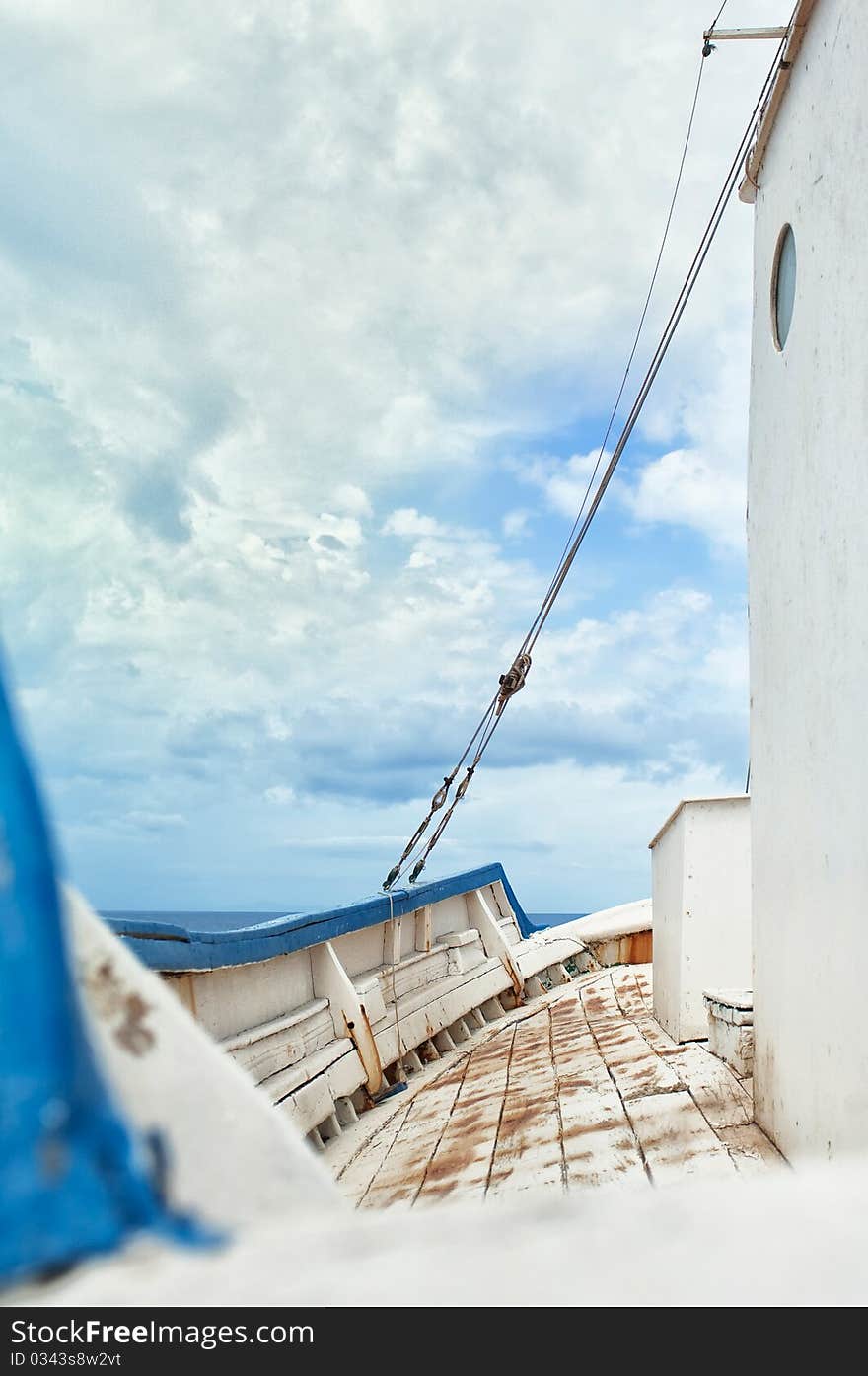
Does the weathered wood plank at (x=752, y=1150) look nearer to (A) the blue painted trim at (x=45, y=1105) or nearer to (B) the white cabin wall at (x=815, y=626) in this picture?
(B) the white cabin wall at (x=815, y=626)

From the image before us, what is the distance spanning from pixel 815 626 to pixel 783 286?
6.25 ft

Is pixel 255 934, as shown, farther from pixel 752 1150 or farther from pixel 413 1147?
pixel 752 1150

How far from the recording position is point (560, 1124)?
4.49 metres

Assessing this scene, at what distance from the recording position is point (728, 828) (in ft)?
20.4

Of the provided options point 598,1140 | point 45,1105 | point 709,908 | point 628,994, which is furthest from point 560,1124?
point 628,994

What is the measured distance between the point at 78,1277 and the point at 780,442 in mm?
4481

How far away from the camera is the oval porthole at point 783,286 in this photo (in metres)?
4.61

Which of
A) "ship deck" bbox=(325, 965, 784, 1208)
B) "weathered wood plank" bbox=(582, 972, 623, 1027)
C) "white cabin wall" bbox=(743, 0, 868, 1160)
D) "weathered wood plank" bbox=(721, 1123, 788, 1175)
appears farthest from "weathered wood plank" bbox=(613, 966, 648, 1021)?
"weathered wood plank" bbox=(721, 1123, 788, 1175)

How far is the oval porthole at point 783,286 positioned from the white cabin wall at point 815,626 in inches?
2.5

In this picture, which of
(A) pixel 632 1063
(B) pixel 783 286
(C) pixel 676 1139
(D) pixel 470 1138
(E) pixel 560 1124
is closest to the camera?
(C) pixel 676 1139

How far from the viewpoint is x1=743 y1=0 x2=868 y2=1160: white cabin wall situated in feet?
11.2

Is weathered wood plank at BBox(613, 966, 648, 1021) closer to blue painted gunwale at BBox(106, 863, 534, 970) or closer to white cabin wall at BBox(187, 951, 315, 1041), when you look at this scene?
blue painted gunwale at BBox(106, 863, 534, 970)

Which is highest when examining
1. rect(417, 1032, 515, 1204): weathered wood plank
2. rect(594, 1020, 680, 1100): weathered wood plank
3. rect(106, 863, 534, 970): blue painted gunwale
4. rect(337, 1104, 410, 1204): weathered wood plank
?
rect(106, 863, 534, 970): blue painted gunwale

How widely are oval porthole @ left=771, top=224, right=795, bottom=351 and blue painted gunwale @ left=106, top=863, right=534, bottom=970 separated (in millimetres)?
3942
